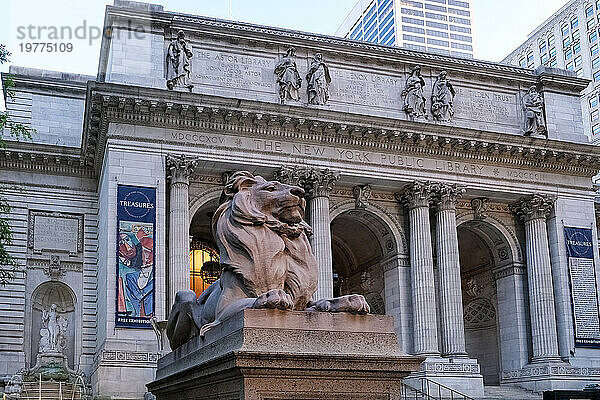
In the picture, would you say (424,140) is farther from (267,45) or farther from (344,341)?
(344,341)

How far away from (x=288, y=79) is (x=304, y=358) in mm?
28390

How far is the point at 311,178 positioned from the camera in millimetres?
35250

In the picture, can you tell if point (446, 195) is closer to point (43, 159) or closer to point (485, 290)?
point (485, 290)

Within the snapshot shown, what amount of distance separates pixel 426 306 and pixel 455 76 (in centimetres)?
1156

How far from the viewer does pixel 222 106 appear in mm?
33750

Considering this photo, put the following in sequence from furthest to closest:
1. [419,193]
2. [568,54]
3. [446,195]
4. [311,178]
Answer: [568,54]
[446,195]
[419,193]
[311,178]

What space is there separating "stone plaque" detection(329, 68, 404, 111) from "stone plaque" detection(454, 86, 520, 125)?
10.4 ft

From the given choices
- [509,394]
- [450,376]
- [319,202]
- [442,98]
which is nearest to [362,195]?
[319,202]

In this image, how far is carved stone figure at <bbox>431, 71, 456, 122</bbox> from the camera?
38.1 m

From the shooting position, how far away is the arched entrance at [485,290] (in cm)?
4034

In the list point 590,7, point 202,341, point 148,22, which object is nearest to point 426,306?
point 148,22

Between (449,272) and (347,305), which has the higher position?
(449,272)

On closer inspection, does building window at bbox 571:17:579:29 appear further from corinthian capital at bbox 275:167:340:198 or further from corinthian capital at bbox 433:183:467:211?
corinthian capital at bbox 275:167:340:198

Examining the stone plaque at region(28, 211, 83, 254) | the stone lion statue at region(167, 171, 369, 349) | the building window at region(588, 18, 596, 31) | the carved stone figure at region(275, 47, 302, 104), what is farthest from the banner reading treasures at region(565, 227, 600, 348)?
the building window at region(588, 18, 596, 31)
